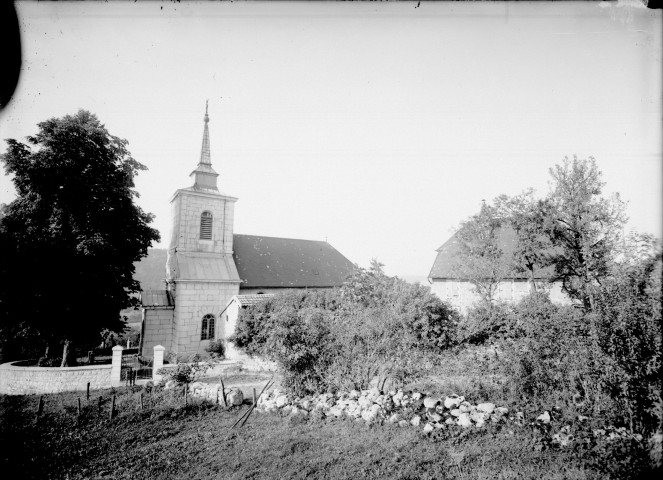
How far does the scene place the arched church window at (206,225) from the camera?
23.2 meters

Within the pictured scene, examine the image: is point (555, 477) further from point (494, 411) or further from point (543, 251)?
point (543, 251)

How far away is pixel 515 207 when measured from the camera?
19.5 metres

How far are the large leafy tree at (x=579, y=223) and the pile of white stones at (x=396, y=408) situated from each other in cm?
1315

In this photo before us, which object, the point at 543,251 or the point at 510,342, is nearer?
the point at 510,342

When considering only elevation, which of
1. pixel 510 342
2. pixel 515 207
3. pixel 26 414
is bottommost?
pixel 26 414

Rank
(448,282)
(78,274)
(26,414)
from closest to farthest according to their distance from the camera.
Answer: (26,414), (78,274), (448,282)

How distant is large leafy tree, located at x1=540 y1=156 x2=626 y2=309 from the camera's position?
1698 centimetres

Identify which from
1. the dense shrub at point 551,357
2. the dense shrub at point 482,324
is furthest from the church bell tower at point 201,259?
the dense shrub at point 551,357

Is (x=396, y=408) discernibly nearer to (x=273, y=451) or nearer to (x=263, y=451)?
(x=273, y=451)

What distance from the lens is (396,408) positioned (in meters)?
8.00

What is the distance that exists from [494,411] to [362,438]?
3000 millimetres

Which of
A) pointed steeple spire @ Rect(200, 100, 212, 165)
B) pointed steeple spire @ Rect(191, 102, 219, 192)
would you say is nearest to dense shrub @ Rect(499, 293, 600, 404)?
pointed steeple spire @ Rect(191, 102, 219, 192)

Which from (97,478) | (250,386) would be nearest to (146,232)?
(250,386)

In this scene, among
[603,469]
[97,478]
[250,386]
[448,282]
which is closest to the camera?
[603,469]
